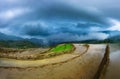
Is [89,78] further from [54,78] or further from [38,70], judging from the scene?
[38,70]

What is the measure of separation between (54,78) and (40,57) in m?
8.79

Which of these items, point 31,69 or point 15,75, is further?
point 31,69

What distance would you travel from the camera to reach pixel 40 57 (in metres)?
21.8

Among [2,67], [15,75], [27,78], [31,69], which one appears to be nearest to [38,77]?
[27,78]

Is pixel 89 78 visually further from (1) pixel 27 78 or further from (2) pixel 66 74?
(1) pixel 27 78

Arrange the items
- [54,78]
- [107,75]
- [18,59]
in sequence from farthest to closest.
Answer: [18,59]
[107,75]
[54,78]

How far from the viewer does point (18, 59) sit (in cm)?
2142

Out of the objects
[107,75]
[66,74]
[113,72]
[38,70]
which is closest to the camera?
[66,74]

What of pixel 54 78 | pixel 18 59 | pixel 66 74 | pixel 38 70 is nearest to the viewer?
pixel 54 78

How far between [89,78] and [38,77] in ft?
8.83

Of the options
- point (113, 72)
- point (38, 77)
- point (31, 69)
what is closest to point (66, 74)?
point (38, 77)

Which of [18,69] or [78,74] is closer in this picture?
[78,74]

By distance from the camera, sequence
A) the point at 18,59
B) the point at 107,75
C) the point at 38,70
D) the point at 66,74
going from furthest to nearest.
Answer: the point at 18,59, the point at 107,75, the point at 38,70, the point at 66,74

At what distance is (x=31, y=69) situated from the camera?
52.3ft
